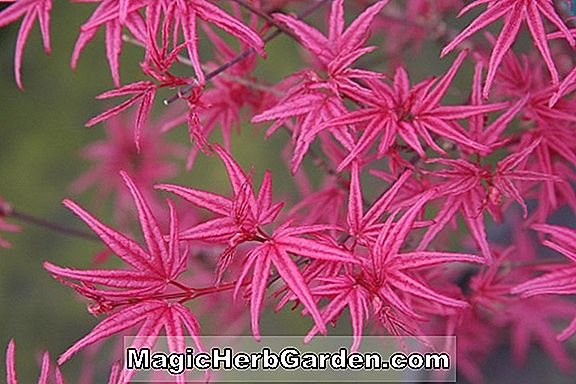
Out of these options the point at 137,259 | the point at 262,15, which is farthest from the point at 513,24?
the point at 137,259

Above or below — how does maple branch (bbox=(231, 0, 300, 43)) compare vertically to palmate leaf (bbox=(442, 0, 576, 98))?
above

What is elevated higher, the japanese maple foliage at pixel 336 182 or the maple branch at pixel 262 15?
the maple branch at pixel 262 15

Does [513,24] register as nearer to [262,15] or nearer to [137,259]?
[262,15]

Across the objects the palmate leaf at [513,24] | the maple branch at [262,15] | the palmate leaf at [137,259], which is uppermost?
the maple branch at [262,15]

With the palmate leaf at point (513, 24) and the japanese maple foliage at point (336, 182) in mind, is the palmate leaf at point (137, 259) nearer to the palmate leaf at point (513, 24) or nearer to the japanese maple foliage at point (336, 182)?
the japanese maple foliage at point (336, 182)

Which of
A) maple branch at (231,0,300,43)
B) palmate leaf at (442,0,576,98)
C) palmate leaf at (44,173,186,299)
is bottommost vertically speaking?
palmate leaf at (44,173,186,299)

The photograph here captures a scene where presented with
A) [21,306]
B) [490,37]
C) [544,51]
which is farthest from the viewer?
[21,306]

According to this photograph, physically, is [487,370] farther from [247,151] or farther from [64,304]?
[64,304]

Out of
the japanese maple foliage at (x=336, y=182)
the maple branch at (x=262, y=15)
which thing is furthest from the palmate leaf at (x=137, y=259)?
the maple branch at (x=262, y=15)

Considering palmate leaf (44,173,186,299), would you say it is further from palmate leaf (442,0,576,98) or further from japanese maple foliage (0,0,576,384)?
palmate leaf (442,0,576,98)

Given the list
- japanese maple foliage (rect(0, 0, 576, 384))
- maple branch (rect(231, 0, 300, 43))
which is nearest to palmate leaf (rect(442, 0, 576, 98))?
japanese maple foliage (rect(0, 0, 576, 384))

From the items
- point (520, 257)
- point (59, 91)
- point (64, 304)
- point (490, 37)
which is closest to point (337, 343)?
point (520, 257)
